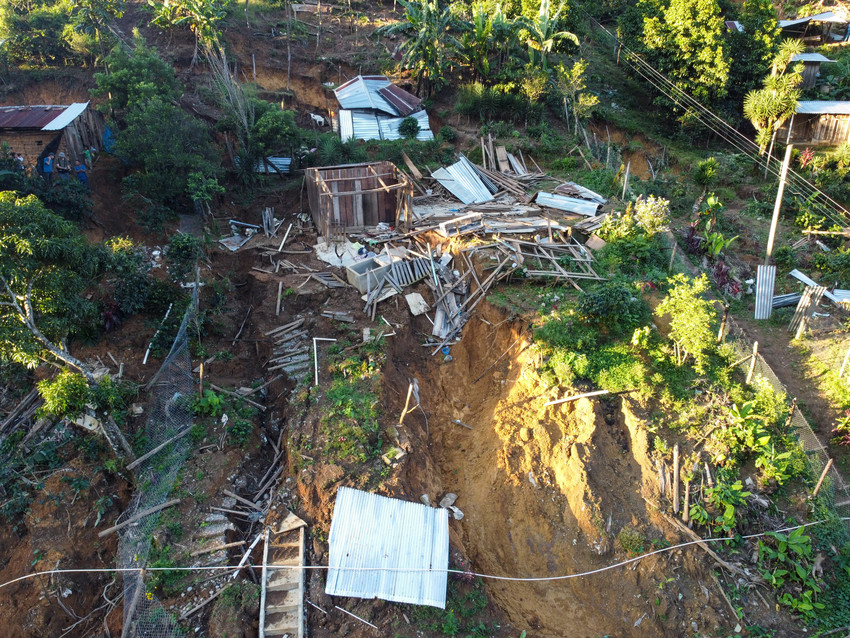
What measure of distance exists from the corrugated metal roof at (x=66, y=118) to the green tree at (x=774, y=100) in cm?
2525

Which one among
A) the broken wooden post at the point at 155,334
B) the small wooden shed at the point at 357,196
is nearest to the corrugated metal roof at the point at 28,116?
the broken wooden post at the point at 155,334

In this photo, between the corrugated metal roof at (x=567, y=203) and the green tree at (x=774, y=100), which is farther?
the green tree at (x=774, y=100)

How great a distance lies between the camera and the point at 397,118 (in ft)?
73.6

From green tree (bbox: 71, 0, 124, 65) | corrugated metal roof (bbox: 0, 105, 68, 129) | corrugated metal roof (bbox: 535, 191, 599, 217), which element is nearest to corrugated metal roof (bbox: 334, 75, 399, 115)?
corrugated metal roof (bbox: 535, 191, 599, 217)

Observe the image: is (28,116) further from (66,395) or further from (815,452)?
(815,452)

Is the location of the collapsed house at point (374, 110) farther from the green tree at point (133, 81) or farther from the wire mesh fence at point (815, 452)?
the wire mesh fence at point (815, 452)

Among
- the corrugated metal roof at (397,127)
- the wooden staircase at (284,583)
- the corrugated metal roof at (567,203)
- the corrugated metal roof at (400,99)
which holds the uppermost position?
the corrugated metal roof at (400,99)

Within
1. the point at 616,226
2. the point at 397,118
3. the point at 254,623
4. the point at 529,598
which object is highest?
the point at 397,118

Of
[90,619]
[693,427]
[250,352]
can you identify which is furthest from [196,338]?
[693,427]

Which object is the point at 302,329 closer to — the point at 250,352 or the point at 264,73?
the point at 250,352

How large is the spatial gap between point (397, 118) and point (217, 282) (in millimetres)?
11220

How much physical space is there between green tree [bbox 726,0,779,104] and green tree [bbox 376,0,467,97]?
12175 mm

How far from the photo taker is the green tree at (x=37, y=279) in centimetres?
943

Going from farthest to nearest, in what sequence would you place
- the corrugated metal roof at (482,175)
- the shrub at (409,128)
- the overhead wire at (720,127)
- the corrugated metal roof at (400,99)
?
the corrugated metal roof at (400,99), the shrub at (409,128), the overhead wire at (720,127), the corrugated metal roof at (482,175)
